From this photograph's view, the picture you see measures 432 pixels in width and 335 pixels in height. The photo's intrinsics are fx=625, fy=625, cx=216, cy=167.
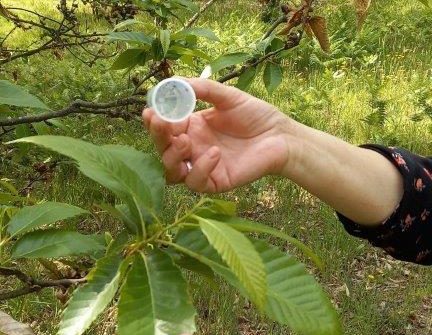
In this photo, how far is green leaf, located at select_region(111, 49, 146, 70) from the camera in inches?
62.5

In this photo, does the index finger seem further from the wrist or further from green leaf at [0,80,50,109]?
green leaf at [0,80,50,109]

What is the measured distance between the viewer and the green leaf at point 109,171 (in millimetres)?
727

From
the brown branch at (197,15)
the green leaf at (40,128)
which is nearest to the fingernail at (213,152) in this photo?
the brown branch at (197,15)

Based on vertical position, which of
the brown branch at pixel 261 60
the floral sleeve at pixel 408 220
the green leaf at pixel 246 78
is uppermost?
the brown branch at pixel 261 60

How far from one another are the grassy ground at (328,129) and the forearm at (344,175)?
907mm

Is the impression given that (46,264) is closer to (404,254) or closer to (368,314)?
(404,254)

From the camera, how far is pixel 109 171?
Result: 0.79 meters

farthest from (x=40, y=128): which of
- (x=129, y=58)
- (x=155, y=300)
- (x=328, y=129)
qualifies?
(x=328, y=129)

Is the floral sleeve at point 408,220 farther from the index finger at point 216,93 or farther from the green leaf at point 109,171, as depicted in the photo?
the green leaf at point 109,171

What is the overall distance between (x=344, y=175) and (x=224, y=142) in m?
0.28

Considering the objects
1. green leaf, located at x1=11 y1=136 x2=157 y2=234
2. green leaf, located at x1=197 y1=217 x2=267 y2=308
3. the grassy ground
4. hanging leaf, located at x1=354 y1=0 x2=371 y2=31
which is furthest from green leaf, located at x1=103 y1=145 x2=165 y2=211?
the grassy ground

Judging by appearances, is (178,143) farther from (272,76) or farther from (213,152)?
(272,76)

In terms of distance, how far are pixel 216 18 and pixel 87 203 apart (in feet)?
12.3

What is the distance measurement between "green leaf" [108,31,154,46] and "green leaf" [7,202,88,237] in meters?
0.57
